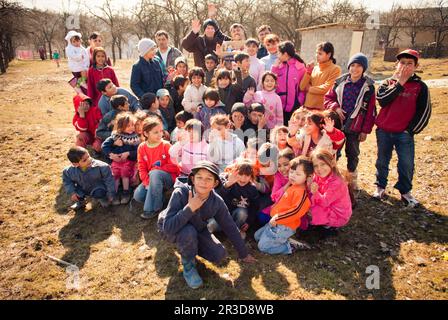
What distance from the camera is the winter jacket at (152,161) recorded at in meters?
4.44

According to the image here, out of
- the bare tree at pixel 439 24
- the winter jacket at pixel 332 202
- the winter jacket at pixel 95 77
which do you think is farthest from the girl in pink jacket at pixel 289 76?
the bare tree at pixel 439 24

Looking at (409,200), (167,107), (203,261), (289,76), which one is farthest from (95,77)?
(409,200)

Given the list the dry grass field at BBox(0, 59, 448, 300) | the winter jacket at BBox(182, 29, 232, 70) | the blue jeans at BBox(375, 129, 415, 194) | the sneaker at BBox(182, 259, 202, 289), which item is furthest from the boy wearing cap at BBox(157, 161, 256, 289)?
the winter jacket at BBox(182, 29, 232, 70)

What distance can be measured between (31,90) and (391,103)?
1748cm

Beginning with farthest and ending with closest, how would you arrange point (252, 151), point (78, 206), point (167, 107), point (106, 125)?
point (167, 107)
point (106, 125)
point (78, 206)
point (252, 151)

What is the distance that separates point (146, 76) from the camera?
20.4 ft

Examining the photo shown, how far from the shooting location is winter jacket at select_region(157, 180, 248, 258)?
9.64 ft

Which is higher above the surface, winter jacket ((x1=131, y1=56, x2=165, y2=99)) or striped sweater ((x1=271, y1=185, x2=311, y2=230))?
winter jacket ((x1=131, y1=56, x2=165, y2=99))

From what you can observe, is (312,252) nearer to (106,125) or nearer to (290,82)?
(290,82)

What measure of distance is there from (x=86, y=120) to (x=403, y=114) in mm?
6033

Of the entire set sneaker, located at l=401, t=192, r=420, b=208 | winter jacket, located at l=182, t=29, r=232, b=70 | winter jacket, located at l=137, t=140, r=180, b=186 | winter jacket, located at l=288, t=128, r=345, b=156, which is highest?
winter jacket, located at l=182, t=29, r=232, b=70

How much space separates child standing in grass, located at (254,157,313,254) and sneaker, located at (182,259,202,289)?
0.94 m

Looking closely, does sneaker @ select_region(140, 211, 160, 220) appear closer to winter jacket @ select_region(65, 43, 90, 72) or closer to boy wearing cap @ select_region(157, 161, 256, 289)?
boy wearing cap @ select_region(157, 161, 256, 289)

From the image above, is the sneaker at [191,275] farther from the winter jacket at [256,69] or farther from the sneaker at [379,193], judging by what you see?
the winter jacket at [256,69]
